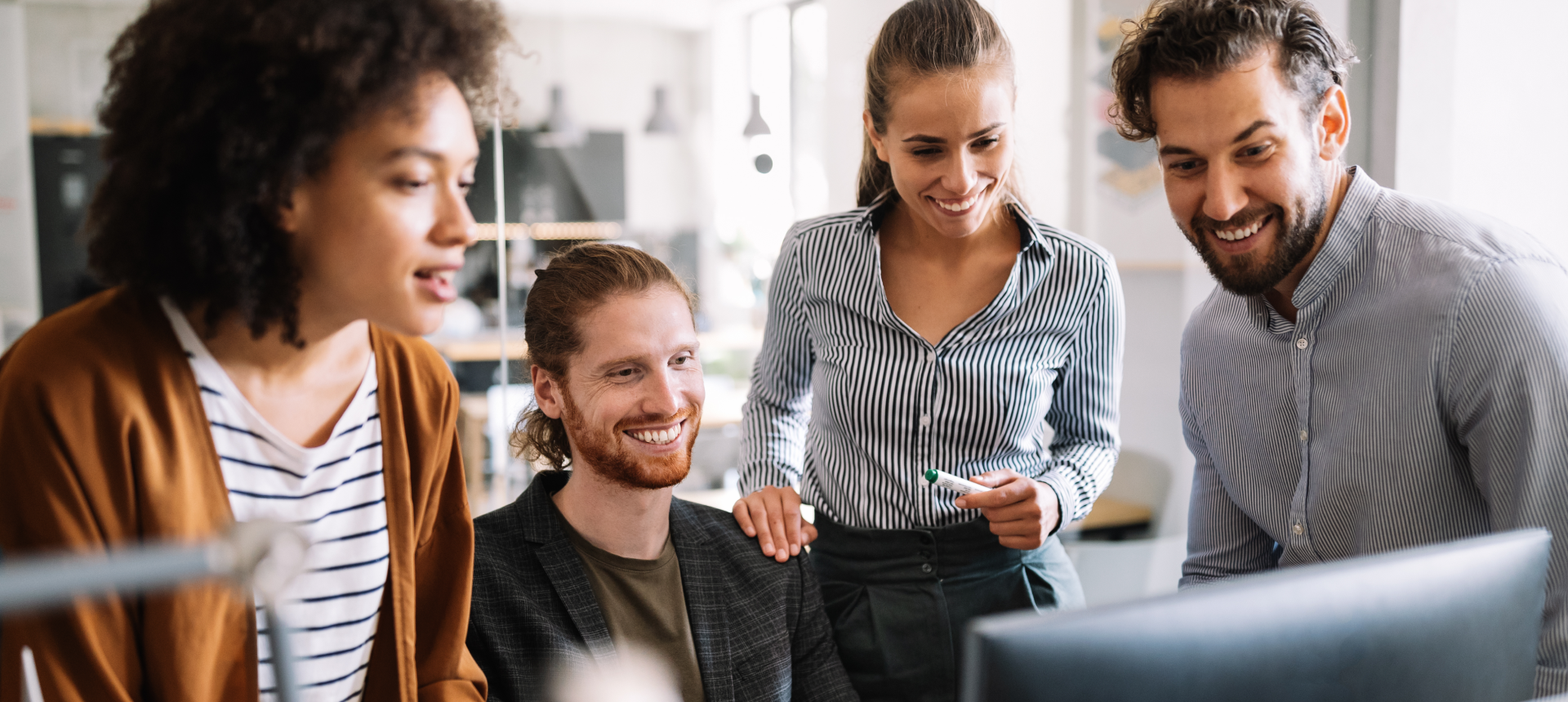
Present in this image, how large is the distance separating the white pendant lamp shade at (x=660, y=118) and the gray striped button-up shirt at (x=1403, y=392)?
2666mm

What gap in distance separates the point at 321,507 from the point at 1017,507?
0.89m

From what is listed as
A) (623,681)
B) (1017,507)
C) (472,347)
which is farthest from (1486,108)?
(472,347)

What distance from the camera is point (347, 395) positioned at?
0.93m

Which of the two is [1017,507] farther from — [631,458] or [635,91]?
[635,91]

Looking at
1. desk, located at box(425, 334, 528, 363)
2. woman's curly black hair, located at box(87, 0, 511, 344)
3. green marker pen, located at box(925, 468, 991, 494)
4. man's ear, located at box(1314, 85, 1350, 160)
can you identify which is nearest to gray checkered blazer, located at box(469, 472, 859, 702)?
green marker pen, located at box(925, 468, 991, 494)

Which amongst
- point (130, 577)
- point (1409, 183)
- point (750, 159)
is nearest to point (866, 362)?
point (130, 577)

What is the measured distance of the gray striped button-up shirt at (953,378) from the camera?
4.96 feet

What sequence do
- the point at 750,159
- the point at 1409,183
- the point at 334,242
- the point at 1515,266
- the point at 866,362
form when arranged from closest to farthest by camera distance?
the point at 334,242, the point at 1515,266, the point at 866,362, the point at 1409,183, the point at 750,159

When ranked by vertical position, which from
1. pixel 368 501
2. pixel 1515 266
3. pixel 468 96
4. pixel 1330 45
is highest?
pixel 1330 45

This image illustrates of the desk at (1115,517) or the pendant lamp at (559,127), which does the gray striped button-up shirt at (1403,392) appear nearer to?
the desk at (1115,517)

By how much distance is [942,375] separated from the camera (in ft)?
4.95

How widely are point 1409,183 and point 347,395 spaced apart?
2.82 m

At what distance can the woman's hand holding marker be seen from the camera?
56.0 inches

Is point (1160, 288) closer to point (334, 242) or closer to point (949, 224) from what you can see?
A: point (949, 224)
